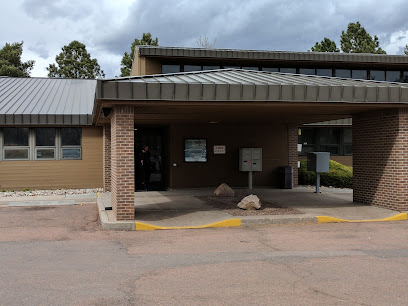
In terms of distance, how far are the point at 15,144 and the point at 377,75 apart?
18.4 meters

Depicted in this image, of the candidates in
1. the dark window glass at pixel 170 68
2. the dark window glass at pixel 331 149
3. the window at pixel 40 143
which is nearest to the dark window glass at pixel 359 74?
the dark window glass at pixel 331 149

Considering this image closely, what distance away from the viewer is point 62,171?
1864 cm

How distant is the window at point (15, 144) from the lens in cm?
1816

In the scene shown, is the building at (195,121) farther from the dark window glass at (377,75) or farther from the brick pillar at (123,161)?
the dark window glass at (377,75)

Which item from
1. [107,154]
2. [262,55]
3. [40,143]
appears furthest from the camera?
[262,55]

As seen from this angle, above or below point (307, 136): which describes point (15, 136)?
below

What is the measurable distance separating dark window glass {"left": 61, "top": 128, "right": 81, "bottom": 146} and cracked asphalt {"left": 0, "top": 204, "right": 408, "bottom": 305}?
882 cm

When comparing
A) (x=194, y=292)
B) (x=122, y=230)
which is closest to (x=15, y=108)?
(x=122, y=230)

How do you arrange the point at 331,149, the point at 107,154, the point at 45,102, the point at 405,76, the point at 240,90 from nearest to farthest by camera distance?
the point at 240,90 → the point at 107,154 → the point at 45,102 → the point at 331,149 → the point at 405,76

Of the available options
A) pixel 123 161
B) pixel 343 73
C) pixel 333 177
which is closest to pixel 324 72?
pixel 343 73

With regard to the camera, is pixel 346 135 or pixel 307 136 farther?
pixel 346 135

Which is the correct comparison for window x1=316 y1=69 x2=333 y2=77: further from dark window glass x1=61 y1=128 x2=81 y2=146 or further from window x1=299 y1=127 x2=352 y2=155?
dark window glass x1=61 y1=128 x2=81 y2=146

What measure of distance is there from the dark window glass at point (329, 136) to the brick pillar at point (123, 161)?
14.8 metres

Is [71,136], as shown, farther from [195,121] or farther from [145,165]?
[195,121]
